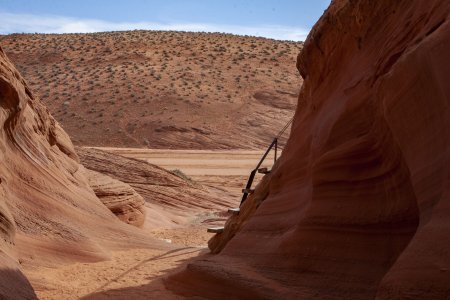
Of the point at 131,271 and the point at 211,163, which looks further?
the point at 211,163

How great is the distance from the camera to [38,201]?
10.6 meters

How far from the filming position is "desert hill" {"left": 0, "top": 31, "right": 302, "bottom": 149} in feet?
137

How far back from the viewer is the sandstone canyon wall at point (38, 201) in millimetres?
9779

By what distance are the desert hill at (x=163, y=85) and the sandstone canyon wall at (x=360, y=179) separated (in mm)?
31555

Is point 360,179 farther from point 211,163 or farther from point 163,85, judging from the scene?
point 163,85

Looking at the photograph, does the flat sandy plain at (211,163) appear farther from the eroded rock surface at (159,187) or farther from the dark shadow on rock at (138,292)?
the dark shadow on rock at (138,292)

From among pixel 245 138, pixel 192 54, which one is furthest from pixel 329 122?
pixel 192 54

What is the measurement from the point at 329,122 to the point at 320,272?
5.29 feet

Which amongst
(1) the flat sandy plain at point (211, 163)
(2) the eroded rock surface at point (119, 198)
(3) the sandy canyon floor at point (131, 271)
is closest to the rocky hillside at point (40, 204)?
(3) the sandy canyon floor at point (131, 271)

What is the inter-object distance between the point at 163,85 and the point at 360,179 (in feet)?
143

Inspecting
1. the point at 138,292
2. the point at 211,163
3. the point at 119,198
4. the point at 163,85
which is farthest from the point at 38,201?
the point at 163,85

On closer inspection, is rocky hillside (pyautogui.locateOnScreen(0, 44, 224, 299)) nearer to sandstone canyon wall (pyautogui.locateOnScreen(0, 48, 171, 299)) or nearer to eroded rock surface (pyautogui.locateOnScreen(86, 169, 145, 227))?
sandstone canyon wall (pyautogui.locateOnScreen(0, 48, 171, 299))

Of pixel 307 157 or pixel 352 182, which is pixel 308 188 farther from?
pixel 352 182

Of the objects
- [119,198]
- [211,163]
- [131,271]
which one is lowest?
[131,271]
